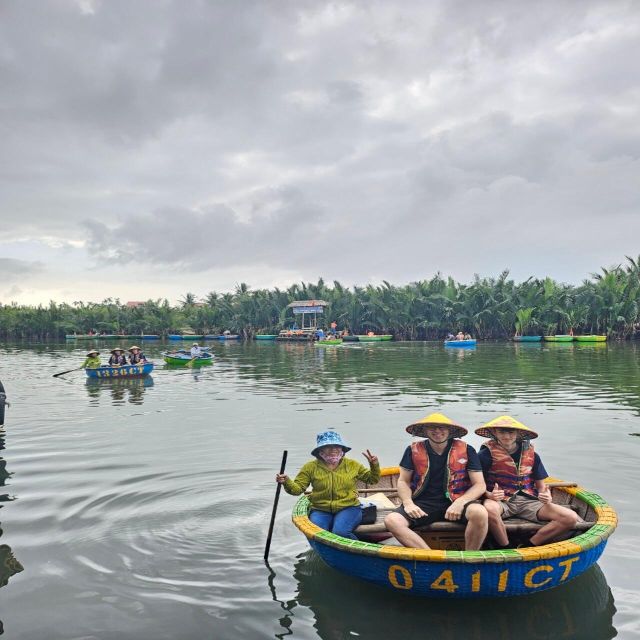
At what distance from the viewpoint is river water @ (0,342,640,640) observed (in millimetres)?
5039

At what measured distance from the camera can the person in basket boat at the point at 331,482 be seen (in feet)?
19.5

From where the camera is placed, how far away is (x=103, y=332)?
3398 inches

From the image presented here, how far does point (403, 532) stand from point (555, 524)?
53.8 inches

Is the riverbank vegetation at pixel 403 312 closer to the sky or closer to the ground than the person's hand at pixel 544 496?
closer to the sky

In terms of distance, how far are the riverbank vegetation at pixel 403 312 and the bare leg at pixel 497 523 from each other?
53.2 m

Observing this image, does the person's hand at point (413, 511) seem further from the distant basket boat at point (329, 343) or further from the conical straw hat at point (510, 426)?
the distant basket boat at point (329, 343)

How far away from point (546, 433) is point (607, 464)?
8.43ft

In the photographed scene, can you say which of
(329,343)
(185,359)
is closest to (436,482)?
(185,359)

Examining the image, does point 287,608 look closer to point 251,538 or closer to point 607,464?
point 251,538

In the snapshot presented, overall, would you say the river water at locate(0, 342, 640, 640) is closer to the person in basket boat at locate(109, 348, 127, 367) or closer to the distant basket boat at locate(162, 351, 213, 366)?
the person in basket boat at locate(109, 348, 127, 367)

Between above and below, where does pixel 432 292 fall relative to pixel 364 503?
above

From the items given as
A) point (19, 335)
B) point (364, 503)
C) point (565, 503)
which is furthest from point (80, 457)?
point (19, 335)

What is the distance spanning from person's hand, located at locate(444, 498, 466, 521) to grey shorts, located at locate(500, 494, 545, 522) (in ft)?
1.62

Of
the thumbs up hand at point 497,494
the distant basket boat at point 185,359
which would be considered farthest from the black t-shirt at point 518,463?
the distant basket boat at point 185,359
